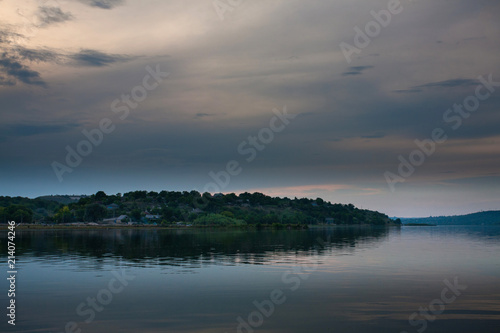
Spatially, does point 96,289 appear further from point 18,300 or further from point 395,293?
point 395,293

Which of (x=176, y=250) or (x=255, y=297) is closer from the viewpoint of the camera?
(x=255, y=297)

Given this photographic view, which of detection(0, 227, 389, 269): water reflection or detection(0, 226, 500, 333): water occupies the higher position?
detection(0, 226, 500, 333): water

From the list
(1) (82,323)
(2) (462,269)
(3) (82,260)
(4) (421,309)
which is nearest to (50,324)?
(1) (82,323)

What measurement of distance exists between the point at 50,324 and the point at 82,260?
1434 inches

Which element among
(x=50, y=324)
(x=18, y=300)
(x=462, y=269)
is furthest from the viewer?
(x=462, y=269)

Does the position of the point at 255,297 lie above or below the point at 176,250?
above

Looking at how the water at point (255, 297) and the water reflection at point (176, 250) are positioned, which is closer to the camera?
the water at point (255, 297)

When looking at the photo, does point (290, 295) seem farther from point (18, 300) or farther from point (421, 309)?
point (18, 300)

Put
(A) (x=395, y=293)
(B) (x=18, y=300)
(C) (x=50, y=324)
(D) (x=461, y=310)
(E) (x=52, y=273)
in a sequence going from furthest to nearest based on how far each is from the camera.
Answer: (E) (x=52, y=273) < (A) (x=395, y=293) < (B) (x=18, y=300) < (D) (x=461, y=310) < (C) (x=50, y=324)

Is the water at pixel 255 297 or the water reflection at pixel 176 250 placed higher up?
the water at pixel 255 297

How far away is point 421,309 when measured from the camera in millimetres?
28547

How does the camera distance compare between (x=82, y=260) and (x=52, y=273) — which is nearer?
(x=52, y=273)

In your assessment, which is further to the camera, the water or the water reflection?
the water reflection

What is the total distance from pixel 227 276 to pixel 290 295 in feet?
37.4
